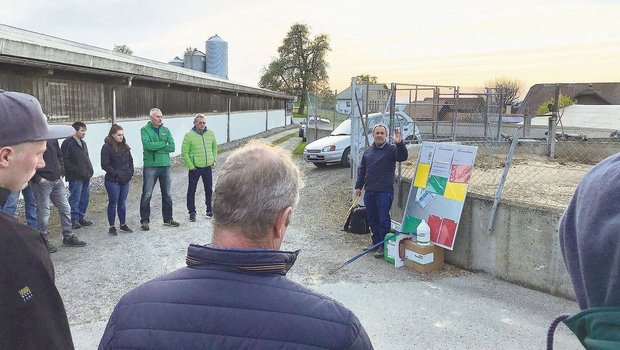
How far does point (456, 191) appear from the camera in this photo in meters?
6.35

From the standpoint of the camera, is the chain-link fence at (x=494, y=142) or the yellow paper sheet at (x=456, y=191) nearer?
the yellow paper sheet at (x=456, y=191)

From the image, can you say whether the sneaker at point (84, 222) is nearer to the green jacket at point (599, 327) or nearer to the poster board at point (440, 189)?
the poster board at point (440, 189)

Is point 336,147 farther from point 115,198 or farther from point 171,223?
point 115,198

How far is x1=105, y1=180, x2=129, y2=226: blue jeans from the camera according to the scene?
7492 mm

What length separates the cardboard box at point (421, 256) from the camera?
6.16 metres

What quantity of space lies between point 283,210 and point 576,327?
85 centimetres

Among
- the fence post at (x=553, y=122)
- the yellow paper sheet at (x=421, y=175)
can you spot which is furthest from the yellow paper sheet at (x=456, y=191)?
the fence post at (x=553, y=122)

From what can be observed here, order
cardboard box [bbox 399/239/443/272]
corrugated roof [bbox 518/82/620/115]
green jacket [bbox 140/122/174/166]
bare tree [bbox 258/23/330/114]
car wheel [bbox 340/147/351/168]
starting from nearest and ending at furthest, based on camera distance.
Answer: cardboard box [bbox 399/239/443/272]
green jacket [bbox 140/122/174/166]
car wheel [bbox 340/147/351/168]
corrugated roof [bbox 518/82/620/115]
bare tree [bbox 258/23/330/114]

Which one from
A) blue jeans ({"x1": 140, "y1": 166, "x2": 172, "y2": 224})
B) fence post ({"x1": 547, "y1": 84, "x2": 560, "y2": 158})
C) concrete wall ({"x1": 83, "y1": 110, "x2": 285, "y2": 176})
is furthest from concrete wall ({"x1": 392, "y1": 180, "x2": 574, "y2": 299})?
concrete wall ({"x1": 83, "y1": 110, "x2": 285, "y2": 176})

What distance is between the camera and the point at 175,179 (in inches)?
523

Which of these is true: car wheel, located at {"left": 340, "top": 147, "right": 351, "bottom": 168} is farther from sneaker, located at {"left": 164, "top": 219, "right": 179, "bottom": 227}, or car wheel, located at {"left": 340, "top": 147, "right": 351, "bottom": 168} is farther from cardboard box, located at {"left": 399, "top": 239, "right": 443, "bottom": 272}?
cardboard box, located at {"left": 399, "top": 239, "right": 443, "bottom": 272}

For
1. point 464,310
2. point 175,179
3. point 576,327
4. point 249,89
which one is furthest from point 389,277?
point 249,89

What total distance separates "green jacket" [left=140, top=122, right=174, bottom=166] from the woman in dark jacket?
305mm

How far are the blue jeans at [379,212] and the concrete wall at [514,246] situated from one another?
3.12 ft
